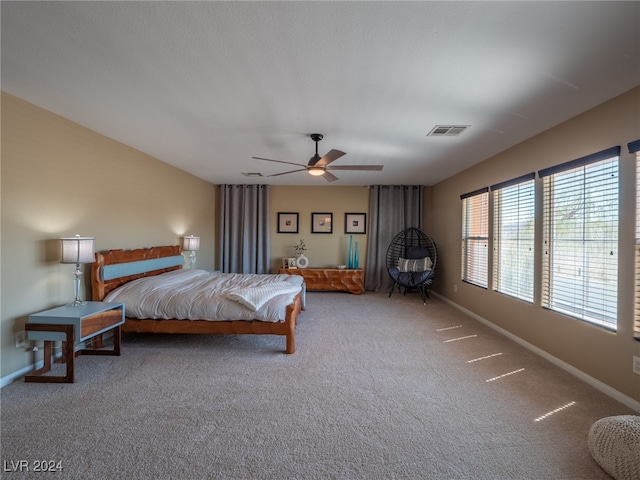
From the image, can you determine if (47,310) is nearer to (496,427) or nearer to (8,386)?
(8,386)

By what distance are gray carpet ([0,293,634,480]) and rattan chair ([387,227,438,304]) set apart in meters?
2.26

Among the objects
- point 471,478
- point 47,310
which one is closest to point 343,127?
point 471,478

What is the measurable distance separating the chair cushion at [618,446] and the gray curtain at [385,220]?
4.79 metres

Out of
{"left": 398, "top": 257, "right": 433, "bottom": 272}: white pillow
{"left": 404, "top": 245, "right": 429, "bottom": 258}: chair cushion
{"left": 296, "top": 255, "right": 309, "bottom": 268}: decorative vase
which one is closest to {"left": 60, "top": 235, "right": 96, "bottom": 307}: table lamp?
{"left": 296, "top": 255, "right": 309, "bottom": 268}: decorative vase

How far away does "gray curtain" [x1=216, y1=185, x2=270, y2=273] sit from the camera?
645 cm

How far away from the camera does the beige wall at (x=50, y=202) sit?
2406mm

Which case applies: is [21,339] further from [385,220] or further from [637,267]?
[385,220]

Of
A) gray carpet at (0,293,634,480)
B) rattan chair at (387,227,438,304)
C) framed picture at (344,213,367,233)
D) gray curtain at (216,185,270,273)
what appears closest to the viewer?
gray carpet at (0,293,634,480)

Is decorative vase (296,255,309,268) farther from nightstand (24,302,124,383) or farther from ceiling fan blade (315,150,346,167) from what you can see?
nightstand (24,302,124,383)

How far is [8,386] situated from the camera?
233 cm

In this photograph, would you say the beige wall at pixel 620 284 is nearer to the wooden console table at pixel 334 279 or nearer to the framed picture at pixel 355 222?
the wooden console table at pixel 334 279

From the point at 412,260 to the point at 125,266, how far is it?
16.4ft

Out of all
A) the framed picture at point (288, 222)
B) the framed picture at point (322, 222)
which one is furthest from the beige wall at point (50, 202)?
the framed picture at point (322, 222)

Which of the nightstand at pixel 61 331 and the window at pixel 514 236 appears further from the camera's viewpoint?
the window at pixel 514 236
